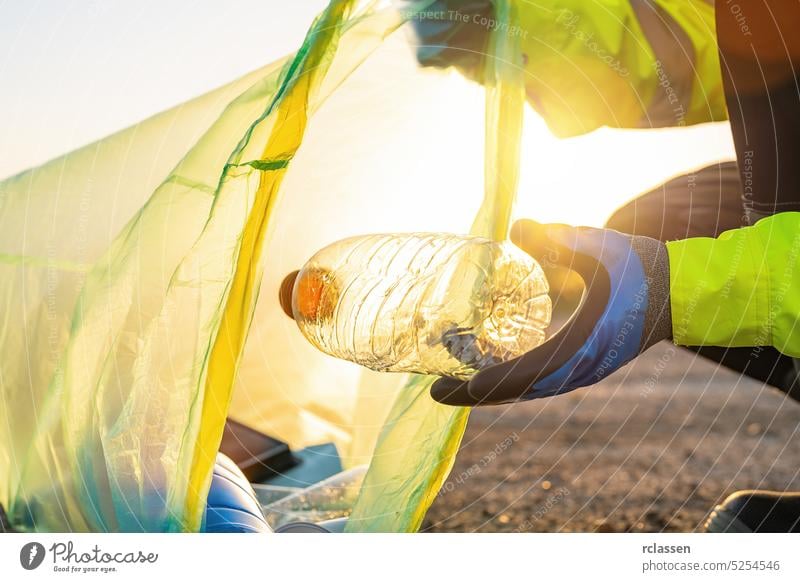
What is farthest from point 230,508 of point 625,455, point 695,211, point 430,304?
point 625,455

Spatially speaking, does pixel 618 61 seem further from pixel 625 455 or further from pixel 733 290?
pixel 625 455

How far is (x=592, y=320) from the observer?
839 millimetres

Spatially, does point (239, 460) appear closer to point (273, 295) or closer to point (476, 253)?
point (273, 295)

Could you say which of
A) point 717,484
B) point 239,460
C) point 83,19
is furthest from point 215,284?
point 717,484

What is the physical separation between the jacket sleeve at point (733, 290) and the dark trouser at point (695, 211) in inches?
11.4

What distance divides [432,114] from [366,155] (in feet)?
0.34

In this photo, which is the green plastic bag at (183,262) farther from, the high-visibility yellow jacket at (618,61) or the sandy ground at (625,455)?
the sandy ground at (625,455)

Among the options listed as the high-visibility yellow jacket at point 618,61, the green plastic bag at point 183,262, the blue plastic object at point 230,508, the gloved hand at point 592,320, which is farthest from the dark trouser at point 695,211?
the blue plastic object at point 230,508

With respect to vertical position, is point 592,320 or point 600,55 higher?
point 600,55

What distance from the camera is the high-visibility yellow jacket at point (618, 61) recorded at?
1163 millimetres

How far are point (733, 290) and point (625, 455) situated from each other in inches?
37.3
